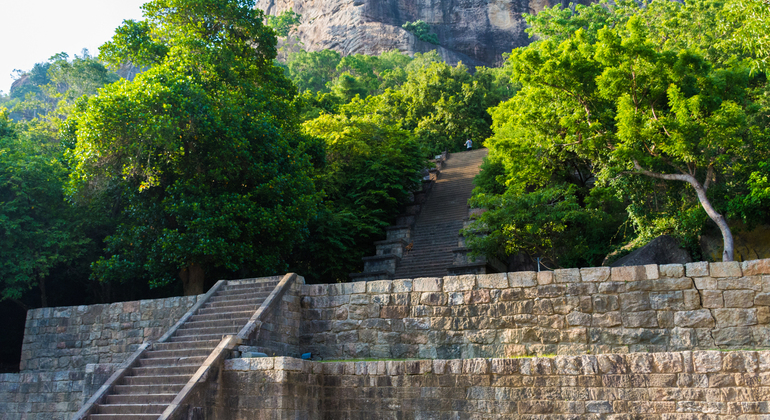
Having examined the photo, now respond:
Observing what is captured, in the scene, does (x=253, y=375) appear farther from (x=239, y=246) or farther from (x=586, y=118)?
(x=586, y=118)

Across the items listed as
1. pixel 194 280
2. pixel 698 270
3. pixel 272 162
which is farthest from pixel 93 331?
pixel 698 270

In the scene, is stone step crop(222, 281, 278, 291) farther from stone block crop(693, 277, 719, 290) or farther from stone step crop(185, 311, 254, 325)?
stone block crop(693, 277, 719, 290)

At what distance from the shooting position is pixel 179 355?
944 centimetres

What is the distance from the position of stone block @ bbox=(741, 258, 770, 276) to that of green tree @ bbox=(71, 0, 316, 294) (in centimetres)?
940

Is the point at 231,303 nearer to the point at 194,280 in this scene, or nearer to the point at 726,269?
the point at 194,280

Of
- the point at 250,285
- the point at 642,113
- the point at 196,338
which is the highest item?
the point at 642,113

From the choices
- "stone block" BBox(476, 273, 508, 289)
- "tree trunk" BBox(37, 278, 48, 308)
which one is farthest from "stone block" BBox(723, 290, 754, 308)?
"tree trunk" BBox(37, 278, 48, 308)

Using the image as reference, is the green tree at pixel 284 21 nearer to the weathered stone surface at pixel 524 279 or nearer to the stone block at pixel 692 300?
the weathered stone surface at pixel 524 279

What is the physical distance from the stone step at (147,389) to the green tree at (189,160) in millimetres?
3965

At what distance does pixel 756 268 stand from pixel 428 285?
5.19 m

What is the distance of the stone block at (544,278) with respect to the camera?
9336 millimetres

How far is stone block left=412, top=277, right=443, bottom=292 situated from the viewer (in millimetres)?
9852

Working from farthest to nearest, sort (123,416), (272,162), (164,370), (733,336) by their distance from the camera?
(272,162)
(164,370)
(733,336)
(123,416)

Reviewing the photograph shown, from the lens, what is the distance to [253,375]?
326 inches
